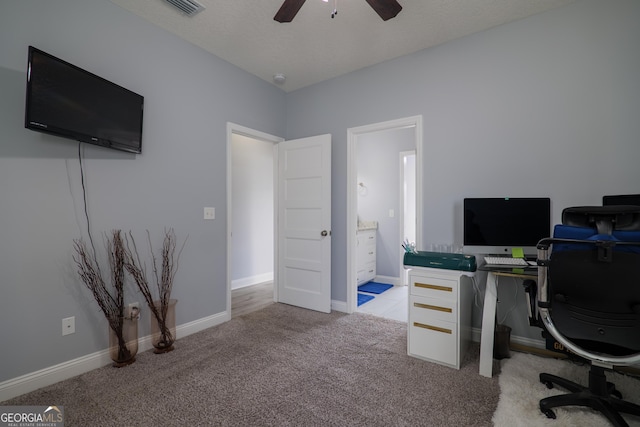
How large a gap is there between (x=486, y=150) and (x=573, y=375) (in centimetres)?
184

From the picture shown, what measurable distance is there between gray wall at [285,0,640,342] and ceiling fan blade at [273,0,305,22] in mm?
1514

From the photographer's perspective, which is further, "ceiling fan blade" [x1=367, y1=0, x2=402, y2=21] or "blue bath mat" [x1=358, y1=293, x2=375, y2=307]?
"blue bath mat" [x1=358, y1=293, x2=375, y2=307]

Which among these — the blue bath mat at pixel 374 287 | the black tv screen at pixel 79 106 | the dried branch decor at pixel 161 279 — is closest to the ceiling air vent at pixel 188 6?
the black tv screen at pixel 79 106

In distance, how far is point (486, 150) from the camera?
260cm

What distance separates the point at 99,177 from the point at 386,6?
2.42m

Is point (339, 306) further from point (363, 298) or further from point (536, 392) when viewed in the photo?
point (536, 392)

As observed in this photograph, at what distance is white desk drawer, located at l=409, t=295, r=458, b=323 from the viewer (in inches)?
85.2

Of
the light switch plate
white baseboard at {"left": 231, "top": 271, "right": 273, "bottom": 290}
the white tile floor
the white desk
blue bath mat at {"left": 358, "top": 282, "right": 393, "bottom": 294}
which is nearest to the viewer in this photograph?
the white desk

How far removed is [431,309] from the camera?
7.37 feet

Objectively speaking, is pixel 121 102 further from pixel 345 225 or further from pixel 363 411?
pixel 363 411

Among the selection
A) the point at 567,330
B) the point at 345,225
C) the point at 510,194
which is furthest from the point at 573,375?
the point at 345,225

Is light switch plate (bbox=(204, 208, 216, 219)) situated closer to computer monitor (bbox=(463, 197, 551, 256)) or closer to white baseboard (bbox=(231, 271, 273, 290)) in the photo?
white baseboard (bbox=(231, 271, 273, 290))

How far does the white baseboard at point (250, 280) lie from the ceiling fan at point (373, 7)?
12.1 feet

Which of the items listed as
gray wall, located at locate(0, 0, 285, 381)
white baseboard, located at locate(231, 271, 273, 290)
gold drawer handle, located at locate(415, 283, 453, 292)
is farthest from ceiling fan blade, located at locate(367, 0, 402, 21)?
white baseboard, located at locate(231, 271, 273, 290)
